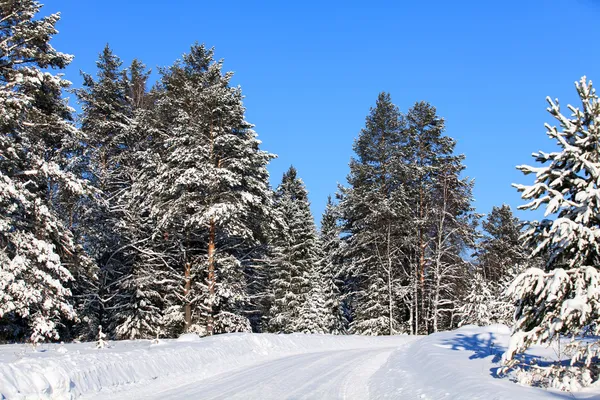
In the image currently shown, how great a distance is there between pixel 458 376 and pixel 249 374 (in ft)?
19.0

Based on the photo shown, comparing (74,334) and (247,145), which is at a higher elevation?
(247,145)

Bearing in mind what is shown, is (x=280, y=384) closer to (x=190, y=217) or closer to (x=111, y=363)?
(x=111, y=363)

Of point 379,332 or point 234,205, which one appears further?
point 379,332

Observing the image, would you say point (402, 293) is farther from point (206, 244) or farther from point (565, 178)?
point (565, 178)

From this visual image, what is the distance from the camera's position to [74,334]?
81.2ft

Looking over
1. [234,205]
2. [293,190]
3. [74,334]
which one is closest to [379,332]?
[293,190]

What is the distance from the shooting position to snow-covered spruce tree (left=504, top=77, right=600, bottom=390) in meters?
6.97

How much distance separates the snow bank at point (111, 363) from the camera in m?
7.86

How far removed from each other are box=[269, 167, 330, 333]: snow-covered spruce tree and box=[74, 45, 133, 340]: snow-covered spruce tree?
1073cm

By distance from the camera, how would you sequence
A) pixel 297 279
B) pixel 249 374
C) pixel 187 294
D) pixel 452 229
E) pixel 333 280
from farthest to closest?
pixel 333 280
pixel 297 279
pixel 452 229
pixel 187 294
pixel 249 374

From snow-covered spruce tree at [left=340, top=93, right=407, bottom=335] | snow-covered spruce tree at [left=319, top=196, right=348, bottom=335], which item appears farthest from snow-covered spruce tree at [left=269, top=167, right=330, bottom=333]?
snow-covered spruce tree at [left=340, top=93, right=407, bottom=335]

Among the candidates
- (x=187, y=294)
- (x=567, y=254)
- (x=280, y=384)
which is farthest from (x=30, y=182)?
(x=567, y=254)

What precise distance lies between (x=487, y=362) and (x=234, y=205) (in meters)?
13.0

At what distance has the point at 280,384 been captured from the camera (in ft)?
34.1
